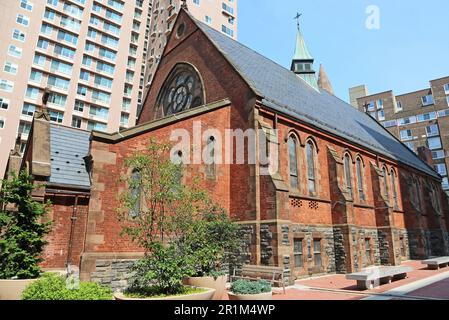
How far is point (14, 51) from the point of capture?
156 feet

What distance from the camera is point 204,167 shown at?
55.4 ft

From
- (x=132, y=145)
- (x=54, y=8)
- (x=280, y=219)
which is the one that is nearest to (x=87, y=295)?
(x=132, y=145)

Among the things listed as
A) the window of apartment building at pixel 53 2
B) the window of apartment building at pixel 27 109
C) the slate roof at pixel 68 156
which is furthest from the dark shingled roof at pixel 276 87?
the window of apartment building at pixel 53 2

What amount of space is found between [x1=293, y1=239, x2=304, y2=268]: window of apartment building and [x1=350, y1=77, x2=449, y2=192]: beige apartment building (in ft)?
176

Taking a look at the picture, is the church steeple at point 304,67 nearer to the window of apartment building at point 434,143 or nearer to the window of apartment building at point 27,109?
the window of apartment building at point 27,109

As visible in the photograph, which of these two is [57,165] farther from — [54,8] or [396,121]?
[396,121]

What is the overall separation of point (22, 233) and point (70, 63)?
49340 millimetres

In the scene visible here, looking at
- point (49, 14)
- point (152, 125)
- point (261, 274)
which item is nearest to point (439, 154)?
point (261, 274)

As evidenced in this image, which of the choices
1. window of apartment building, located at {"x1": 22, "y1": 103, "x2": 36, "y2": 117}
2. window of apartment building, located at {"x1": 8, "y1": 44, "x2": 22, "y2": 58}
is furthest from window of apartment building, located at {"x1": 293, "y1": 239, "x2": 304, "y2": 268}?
window of apartment building, located at {"x1": 8, "y1": 44, "x2": 22, "y2": 58}

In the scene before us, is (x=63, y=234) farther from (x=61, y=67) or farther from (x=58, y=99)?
(x=61, y=67)

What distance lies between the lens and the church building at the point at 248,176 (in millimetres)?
13023

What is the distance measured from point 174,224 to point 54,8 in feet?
186

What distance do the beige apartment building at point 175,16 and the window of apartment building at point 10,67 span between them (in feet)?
67.6
